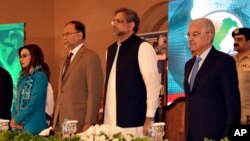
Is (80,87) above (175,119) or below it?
above

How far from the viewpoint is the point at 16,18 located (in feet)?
28.5

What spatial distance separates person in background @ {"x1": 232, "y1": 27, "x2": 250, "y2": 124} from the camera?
4309mm

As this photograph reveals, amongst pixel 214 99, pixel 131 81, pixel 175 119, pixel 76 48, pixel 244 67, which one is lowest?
pixel 175 119

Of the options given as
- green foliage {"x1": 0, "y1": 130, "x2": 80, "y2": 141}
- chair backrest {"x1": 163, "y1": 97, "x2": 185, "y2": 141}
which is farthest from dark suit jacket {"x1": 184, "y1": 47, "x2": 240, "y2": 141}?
chair backrest {"x1": 163, "y1": 97, "x2": 185, "y2": 141}

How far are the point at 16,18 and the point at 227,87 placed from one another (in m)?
5.98

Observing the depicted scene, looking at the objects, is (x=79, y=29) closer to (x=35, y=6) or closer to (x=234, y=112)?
(x=234, y=112)

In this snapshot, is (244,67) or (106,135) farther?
(244,67)

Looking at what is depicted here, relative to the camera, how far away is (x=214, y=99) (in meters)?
3.29

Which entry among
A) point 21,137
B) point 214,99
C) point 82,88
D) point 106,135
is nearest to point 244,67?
point 214,99

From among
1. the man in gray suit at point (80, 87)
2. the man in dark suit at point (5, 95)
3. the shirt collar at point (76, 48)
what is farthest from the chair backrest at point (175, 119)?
the man in dark suit at point (5, 95)

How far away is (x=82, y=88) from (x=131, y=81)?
452 millimetres

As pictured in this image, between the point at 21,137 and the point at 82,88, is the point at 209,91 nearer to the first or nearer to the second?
the point at 82,88

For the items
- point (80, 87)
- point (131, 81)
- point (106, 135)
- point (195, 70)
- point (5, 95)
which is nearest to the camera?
point (106, 135)

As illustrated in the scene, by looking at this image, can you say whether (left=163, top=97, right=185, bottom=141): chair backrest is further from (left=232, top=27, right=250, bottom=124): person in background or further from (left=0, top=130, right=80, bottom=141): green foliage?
(left=0, top=130, right=80, bottom=141): green foliage
